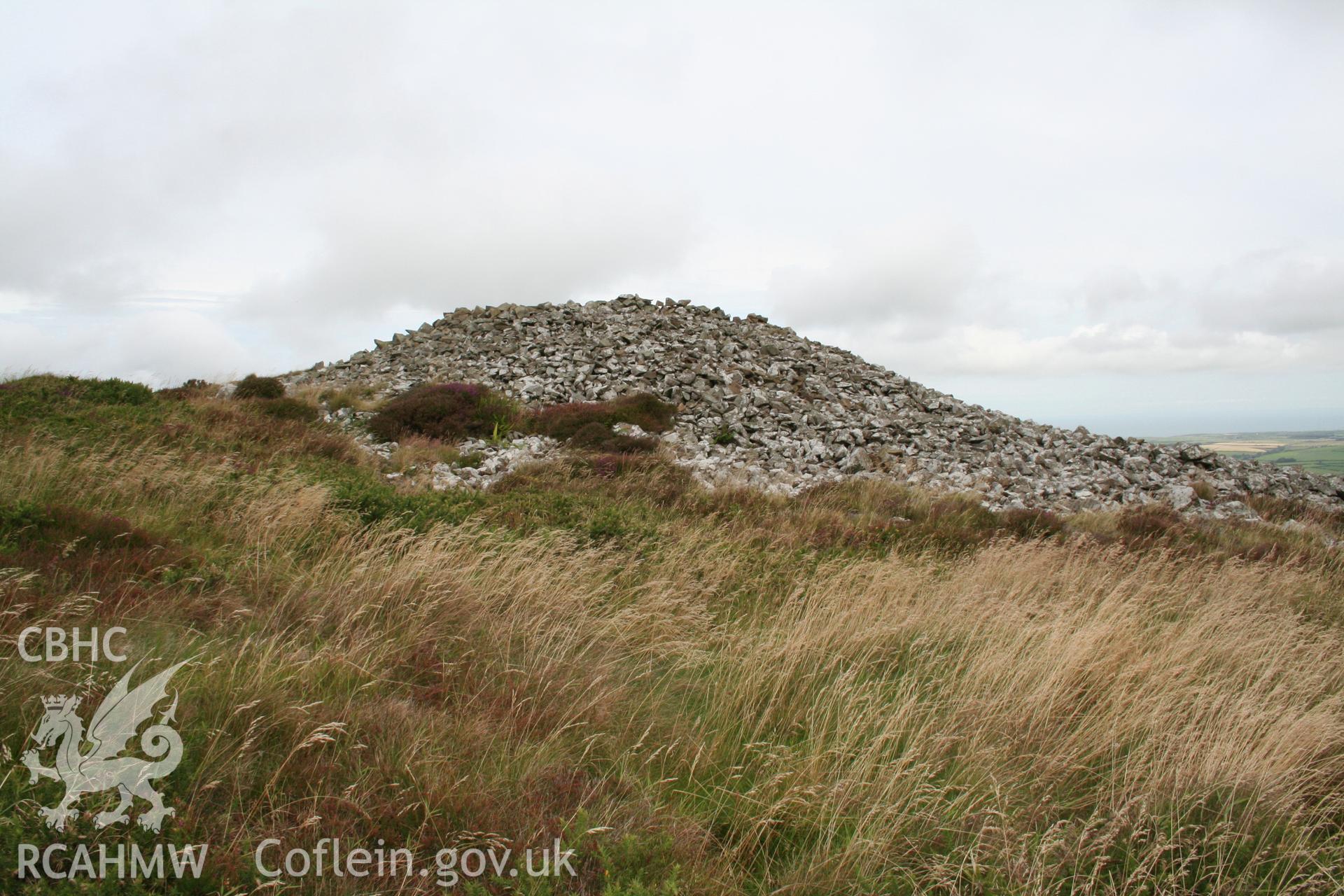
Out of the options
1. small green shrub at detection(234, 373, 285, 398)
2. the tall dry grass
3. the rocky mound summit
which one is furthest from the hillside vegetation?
small green shrub at detection(234, 373, 285, 398)

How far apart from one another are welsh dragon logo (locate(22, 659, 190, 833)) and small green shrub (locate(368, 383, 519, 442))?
15.0 meters

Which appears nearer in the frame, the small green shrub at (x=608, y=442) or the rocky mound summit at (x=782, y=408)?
the small green shrub at (x=608, y=442)

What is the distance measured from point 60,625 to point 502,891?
11.1ft

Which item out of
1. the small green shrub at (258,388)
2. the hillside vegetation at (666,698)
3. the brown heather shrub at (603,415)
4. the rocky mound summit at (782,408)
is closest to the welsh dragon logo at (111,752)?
the hillside vegetation at (666,698)

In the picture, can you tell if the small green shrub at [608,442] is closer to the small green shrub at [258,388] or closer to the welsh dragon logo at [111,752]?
the small green shrub at [258,388]

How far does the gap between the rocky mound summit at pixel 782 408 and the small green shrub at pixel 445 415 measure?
222 centimetres

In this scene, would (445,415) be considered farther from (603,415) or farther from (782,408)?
(782,408)

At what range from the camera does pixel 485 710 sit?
406 cm

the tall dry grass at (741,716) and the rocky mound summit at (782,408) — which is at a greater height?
the rocky mound summit at (782,408)

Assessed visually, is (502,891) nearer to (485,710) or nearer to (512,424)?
(485,710)

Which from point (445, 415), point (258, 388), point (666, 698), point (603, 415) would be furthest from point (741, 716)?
point (258, 388)

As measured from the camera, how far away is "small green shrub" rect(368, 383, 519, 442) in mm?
18672

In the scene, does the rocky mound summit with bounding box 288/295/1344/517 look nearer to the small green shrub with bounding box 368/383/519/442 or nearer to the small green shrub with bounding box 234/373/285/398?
the small green shrub with bounding box 368/383/519/442

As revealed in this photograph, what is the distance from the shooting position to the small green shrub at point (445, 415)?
61.3 ft
